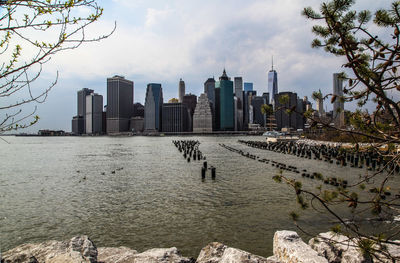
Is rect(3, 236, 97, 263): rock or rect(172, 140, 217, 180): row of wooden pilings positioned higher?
rect(3, 236, 97, 263): rock

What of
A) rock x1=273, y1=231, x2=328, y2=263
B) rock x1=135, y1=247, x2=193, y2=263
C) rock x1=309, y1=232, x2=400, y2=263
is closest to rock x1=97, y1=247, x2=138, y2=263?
rock x1=135, y1=247, x2=193, y2=263

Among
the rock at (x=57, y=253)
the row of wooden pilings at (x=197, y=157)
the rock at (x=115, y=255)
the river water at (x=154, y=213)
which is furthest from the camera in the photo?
the row of wooden pilings at (x=197, y=157)

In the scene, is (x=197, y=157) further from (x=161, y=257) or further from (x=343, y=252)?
(x=161, y=257)

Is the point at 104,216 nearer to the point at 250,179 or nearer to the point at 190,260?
the point at 190,260

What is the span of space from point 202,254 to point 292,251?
6.83 ft

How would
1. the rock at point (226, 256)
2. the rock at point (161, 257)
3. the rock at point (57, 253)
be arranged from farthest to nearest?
the rock at point (161, 257), the rock at point (57, 253), the rock at point (226, 256)

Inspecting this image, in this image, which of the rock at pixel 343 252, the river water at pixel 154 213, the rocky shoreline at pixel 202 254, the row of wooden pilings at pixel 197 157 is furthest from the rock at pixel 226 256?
the row of wooden pilings at pixel 197 157

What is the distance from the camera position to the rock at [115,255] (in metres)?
5.84

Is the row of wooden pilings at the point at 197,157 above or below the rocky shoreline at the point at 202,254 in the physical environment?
below

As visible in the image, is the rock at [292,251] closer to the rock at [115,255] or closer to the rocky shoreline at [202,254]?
the rocky shoreline at [202,254]

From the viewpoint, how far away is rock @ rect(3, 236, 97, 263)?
209 inches

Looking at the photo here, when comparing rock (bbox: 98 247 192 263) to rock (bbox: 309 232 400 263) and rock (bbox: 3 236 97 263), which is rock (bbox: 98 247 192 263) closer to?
rock (bbox: 3 236 97 263)

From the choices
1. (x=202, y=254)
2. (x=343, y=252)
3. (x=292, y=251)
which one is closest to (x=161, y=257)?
(x=202, y=254)

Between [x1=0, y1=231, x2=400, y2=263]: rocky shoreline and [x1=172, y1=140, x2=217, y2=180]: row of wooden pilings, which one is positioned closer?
[x1=0, y1=231, x2=400, y2=263]: rocky shoreline
